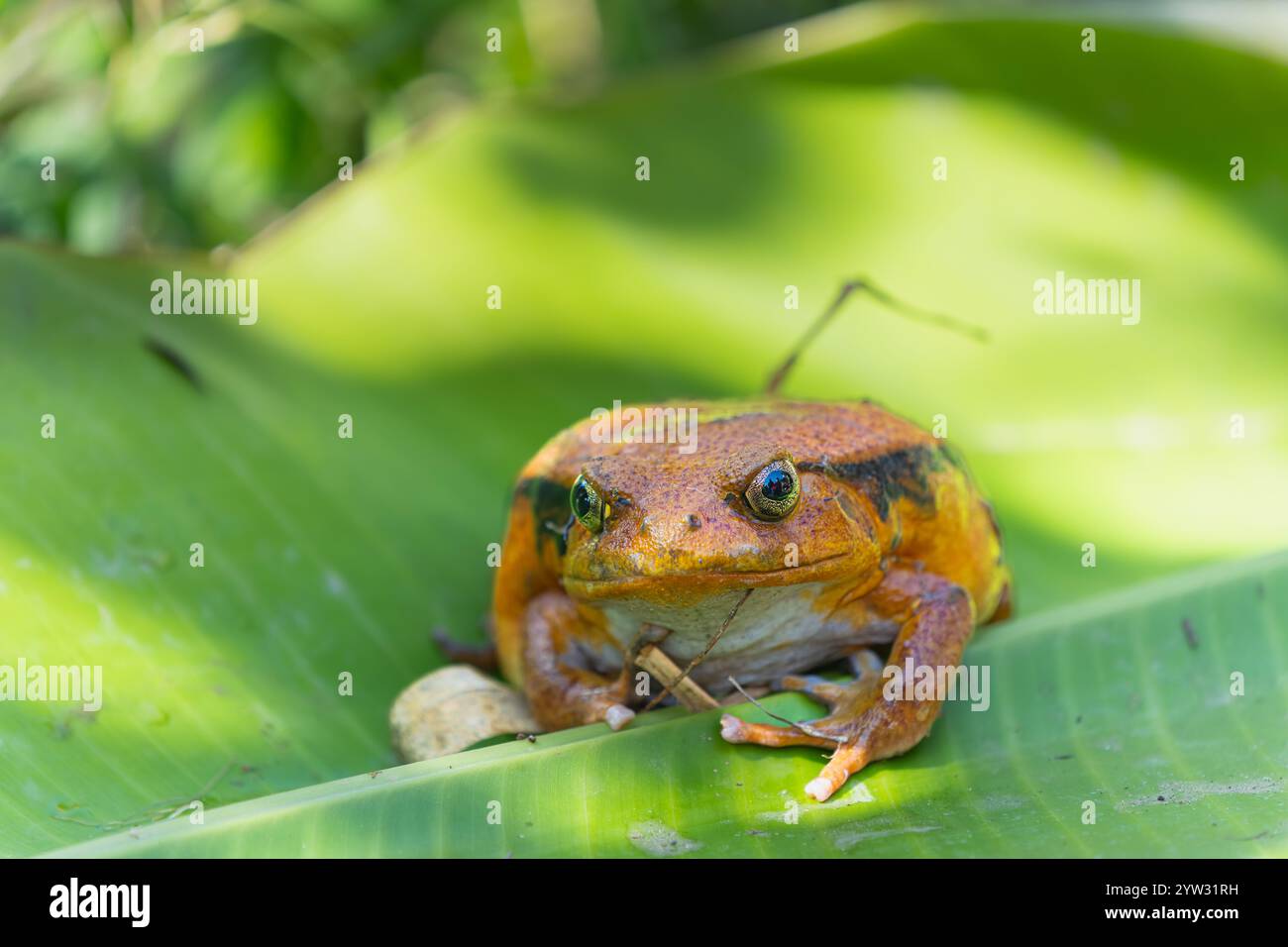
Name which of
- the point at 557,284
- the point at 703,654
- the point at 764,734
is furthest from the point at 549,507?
the point at 557,284

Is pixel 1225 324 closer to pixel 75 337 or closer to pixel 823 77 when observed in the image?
pixel 823 77

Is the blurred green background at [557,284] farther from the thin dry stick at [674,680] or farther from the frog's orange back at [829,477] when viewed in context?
the thin dry stick at [674,680]

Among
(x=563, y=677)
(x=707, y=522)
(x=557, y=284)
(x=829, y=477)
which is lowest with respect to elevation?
(x=563, y=677)

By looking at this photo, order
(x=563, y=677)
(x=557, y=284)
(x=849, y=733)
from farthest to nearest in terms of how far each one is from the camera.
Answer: (x=557, y=284), (x=563, y=677), (x=849, y=733)

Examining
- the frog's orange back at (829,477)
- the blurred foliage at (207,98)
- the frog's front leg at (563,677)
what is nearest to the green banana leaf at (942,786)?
the frog's front leg at (563,677)

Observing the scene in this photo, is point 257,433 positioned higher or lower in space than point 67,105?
lower

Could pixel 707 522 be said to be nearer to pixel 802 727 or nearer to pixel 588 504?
pixel 588 504

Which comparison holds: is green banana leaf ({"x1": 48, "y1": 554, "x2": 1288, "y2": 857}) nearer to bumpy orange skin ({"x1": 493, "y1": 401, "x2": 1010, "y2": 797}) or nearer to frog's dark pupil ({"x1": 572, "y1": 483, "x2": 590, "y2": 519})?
bumpy orange skin ({"x1": 493, "y1": 401, "x2": 1010, "y2": 797})
